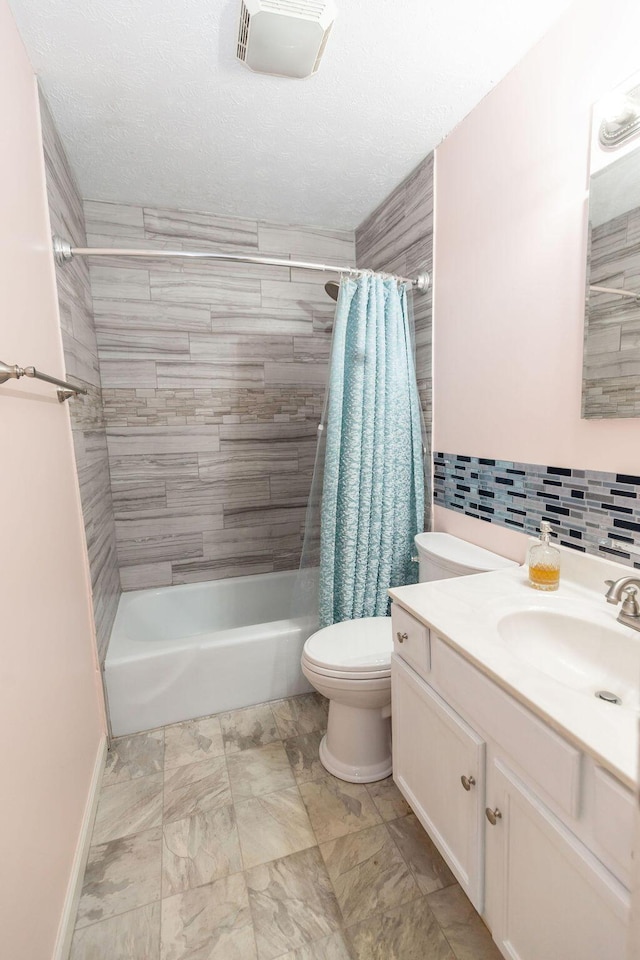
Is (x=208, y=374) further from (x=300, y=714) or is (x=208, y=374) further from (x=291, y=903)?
(x=291, y=903)

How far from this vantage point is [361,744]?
164cm

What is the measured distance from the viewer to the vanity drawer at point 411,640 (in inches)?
46.3

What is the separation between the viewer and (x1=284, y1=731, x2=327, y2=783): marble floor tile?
1.67m

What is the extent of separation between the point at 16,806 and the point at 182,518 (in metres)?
1.69

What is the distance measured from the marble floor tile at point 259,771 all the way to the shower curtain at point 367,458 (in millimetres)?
546

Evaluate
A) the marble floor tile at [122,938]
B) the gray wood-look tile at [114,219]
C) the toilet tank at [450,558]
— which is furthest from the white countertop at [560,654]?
the gray wood-look tile at [114,219]

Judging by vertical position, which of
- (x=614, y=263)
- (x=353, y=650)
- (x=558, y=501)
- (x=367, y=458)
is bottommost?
(x=353, y=650)

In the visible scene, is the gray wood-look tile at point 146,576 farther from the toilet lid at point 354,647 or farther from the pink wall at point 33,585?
the toilet lid at point 354,647

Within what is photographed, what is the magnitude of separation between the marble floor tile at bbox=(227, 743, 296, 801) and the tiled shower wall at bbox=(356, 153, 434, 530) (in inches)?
44.1

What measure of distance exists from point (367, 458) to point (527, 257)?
2.94 feet

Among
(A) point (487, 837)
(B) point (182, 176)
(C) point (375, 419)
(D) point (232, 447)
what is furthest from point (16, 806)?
(B) point (182, 176)

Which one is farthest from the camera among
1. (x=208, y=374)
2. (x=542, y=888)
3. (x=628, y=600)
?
(x=208, y=374)

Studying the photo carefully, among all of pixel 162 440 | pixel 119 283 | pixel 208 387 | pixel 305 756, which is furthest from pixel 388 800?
pixel 119 283

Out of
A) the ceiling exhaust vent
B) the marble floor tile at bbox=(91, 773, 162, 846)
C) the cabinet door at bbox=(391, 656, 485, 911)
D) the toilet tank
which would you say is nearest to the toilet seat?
the cabinet door at bbox=(391, 656, 485, 911)
